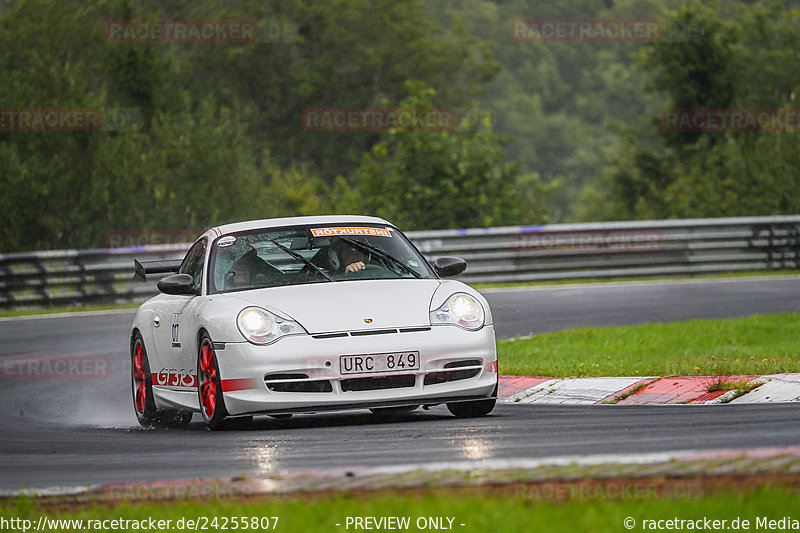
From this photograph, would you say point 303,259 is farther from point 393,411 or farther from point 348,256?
point 393,411

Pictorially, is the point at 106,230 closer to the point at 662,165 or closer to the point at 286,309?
the point at 286,309

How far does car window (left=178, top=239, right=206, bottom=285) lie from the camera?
1020 cm

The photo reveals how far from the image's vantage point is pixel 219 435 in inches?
347

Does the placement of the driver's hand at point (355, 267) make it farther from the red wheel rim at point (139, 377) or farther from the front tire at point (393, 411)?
the red wheel rim at point (139, 377)

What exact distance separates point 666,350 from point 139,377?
5.63 m

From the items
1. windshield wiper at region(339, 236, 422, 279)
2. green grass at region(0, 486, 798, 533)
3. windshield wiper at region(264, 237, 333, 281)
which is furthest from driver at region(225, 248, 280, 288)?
green grass at region(0, 486, 798, 533)

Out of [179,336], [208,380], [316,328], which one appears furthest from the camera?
[179,336]

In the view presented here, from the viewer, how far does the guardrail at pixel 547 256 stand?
21.4m

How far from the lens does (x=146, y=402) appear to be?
10.7 metres

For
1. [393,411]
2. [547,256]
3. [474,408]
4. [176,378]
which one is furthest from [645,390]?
[547,256]

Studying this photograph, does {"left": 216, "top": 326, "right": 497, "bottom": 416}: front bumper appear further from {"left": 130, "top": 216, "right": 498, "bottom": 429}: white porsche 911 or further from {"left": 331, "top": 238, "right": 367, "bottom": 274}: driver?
{"left": 331, "top": 238, "right": 367, "bottom": 274}: driver

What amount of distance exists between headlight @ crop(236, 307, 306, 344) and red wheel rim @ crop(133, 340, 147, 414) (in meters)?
2.19

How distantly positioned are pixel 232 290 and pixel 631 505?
503cm

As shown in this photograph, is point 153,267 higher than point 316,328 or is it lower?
higher
